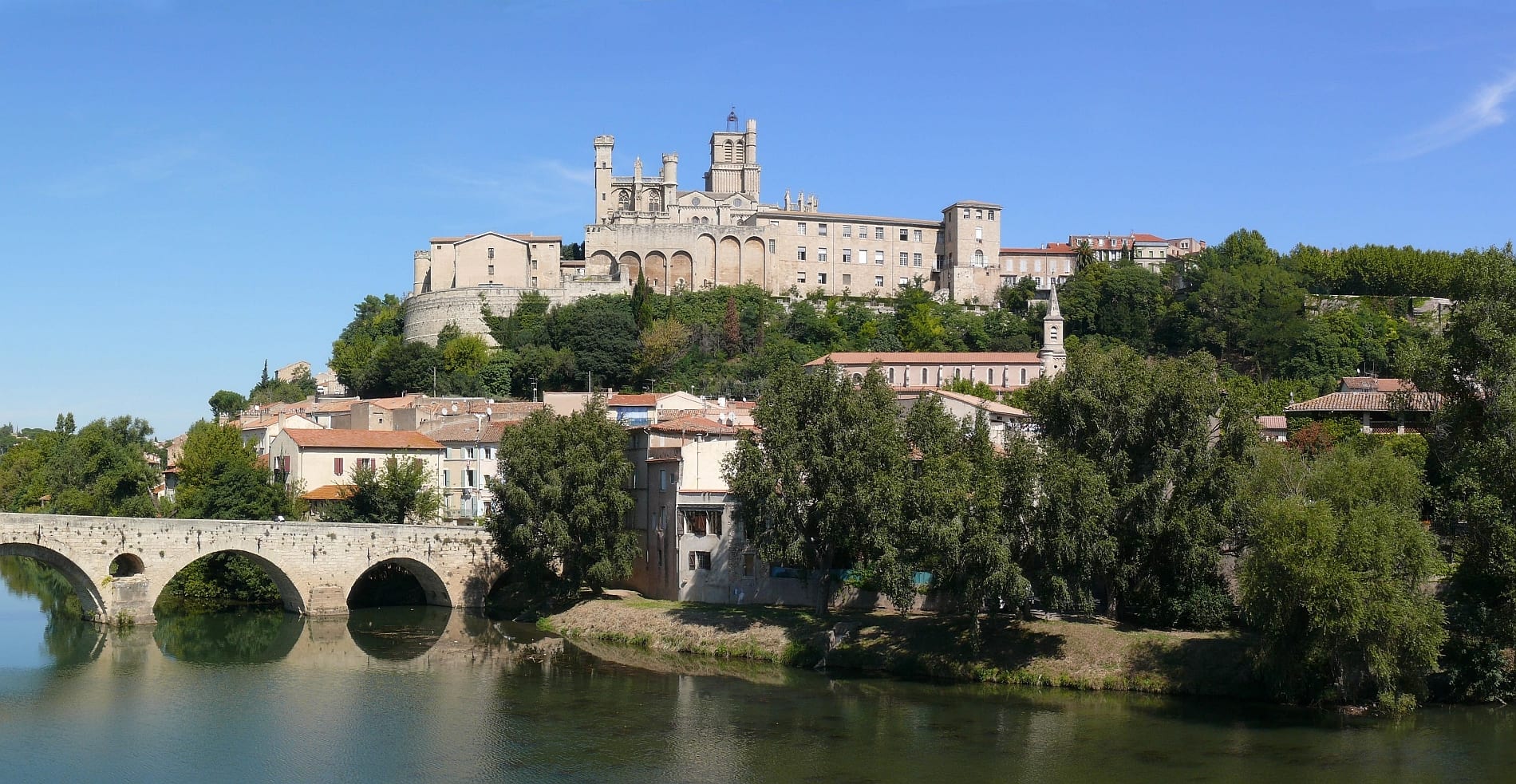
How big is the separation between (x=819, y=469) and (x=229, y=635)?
19231 mm

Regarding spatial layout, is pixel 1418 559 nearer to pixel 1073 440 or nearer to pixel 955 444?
pixel 1073 440

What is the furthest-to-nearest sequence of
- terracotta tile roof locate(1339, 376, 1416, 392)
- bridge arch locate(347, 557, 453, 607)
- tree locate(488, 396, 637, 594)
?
terracotta tile roof locate(1339, 376, 1416, 392)
bridge arch locate(347, 557, 453, 607)
tree locate(488, 396, 637, 594)

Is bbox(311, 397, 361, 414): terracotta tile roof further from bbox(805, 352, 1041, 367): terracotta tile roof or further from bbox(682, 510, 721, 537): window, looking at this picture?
bbox(682, 510, 721, 537): window

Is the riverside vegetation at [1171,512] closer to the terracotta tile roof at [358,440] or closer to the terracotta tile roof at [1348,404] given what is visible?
the terracotta tile roof at [1348,404]

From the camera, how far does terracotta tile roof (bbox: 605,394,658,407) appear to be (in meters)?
66.8

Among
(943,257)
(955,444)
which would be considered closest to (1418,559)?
(955,444)

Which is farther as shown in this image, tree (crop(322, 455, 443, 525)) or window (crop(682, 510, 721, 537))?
tree (crop(322, 455, 443, 525))

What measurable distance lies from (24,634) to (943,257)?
7389 cm

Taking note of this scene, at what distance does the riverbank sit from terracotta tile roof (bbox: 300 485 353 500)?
14.5m

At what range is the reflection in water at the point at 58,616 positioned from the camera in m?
40.2

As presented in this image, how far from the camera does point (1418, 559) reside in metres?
30.7

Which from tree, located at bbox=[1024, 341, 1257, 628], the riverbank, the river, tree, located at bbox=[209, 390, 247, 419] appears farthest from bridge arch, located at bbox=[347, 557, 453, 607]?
tree, located at bbox=[209, 390, 247, 419]

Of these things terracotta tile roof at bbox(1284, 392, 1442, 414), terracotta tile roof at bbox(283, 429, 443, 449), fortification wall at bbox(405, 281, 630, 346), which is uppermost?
fortification wall at bbox(405, 281, 630, 346)

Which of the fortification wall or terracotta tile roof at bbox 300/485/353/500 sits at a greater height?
the fortification wall
